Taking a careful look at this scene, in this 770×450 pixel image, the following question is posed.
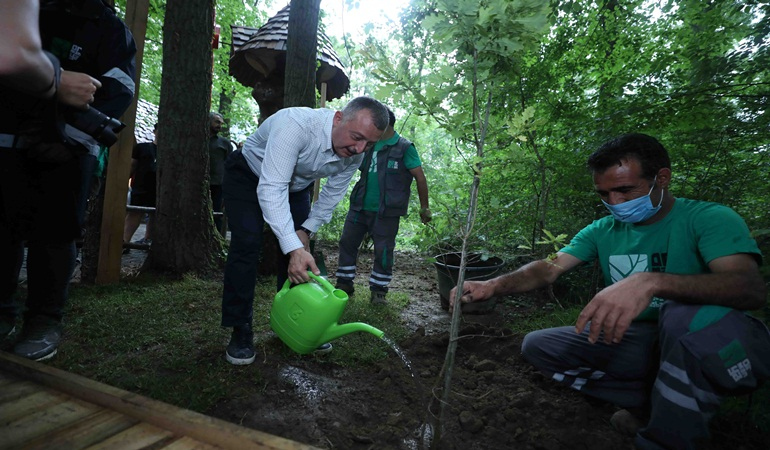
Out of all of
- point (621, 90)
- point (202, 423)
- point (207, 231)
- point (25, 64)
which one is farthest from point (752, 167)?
point (207, 231)

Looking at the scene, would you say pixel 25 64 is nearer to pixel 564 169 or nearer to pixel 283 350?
pixel 283 350

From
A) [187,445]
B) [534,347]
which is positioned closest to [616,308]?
[534,347]

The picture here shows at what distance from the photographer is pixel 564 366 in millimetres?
1932

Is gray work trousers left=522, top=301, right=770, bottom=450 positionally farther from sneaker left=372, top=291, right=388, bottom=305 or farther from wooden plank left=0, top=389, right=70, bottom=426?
sneaker left=372, top=291, right=388, bottom=305

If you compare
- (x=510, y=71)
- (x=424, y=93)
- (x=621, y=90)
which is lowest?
(x=424, y=93)

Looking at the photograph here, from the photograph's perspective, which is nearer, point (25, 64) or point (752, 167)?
point (25, 64)

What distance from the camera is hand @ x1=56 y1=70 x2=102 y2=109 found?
5.08 feet

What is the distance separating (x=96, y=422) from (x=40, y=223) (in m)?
1.19

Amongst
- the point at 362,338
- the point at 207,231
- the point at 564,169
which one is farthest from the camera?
the point at 207,231

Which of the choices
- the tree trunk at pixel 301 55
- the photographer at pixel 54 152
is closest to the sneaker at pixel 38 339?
the photographer at pixel 54 152

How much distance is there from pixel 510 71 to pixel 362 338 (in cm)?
195

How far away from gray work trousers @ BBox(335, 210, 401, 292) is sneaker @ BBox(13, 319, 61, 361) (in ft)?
7.66

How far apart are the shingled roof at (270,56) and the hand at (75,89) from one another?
146 inches

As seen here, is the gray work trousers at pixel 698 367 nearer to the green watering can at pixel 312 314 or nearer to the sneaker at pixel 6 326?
the green watering can at pixel 312 314
